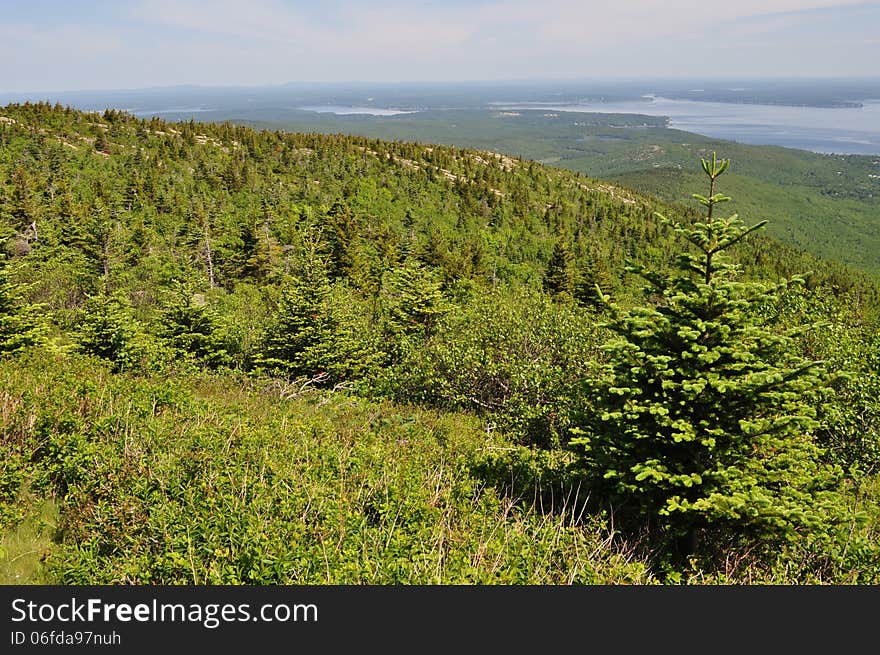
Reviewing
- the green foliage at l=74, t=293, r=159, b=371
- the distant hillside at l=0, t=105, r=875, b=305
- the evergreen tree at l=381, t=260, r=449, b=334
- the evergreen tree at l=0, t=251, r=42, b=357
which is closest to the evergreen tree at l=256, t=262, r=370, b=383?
the evergreen tree at l=381, t=260, r=449, b=334

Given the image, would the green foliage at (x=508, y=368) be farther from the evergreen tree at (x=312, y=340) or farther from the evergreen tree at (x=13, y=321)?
the evergreen tree at (x=13, y=321)

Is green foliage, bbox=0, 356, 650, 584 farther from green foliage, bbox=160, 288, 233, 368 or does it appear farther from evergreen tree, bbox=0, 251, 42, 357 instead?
green foliage, bbox=160, 288, 233, 368

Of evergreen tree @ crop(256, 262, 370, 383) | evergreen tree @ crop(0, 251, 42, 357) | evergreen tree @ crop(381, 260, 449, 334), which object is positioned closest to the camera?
evergreen tree @ crop(0, 251, 42, 357)

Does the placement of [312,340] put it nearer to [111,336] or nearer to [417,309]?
[417,309]

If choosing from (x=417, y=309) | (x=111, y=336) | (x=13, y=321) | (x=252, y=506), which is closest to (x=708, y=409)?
(x=252, y=506)

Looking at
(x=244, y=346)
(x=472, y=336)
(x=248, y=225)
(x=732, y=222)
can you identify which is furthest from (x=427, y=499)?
(x=248, y=225)

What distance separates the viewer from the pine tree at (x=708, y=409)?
254 inches

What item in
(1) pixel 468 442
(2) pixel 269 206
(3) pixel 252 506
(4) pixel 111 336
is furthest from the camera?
(2) pixel 269 206

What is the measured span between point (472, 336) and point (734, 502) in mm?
12612

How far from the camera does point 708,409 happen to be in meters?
6.95

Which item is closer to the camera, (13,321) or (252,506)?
(252,506)

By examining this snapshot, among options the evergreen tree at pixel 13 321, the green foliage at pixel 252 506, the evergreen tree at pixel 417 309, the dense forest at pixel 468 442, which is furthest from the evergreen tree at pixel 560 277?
the green foliage at pixel 252 506

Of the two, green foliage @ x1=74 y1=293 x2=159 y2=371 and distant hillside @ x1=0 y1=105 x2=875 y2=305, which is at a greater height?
distant hillside @ x1=0 y1=105 x2=875 y2=305

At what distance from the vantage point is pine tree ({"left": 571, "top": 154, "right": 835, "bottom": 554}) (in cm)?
645
